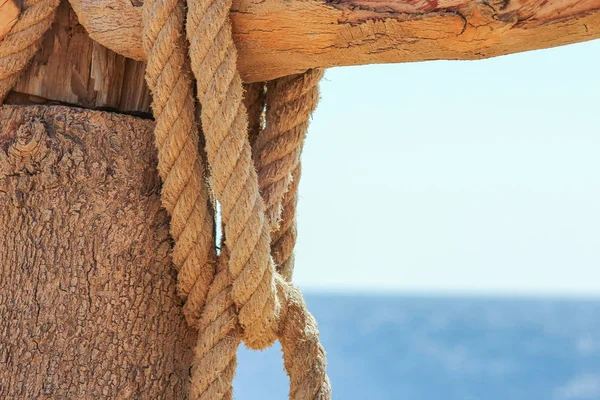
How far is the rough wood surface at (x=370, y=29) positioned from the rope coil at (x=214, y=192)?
0.05 metres

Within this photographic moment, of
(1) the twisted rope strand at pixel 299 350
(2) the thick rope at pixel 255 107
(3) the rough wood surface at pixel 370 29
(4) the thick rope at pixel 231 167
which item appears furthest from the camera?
(2) the thick rope at pixel 255 107

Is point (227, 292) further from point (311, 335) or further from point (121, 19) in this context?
point (121, 19)

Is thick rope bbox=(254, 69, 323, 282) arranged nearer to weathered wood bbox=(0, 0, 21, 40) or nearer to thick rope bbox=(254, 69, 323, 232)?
thick rope bbox=(254, 69, 323, 232)

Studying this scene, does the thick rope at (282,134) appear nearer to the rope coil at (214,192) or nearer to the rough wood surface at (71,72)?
the rope coil at (214,192)

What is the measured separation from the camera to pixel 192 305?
138cm

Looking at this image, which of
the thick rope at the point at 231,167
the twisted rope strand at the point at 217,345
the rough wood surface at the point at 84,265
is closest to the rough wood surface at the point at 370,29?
the thick rope at the point at 231,167

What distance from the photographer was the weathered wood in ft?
4.49

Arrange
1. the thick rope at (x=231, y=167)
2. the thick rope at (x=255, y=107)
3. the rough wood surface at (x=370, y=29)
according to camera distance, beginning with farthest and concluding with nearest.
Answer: the thick rope at (x=255, y=107)
the thick rope at (x=231, y=167)
the rough wood surface at (x=370, y=29)

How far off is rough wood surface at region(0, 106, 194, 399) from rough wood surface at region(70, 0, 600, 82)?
0.17m

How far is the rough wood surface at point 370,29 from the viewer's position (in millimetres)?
1093

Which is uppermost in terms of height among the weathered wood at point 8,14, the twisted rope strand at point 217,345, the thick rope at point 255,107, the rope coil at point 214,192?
the thick rope at point 255,107

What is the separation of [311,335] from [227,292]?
6.3 inches

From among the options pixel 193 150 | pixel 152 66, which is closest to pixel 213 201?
pixel 193 150

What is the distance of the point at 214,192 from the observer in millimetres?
1325
